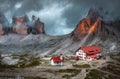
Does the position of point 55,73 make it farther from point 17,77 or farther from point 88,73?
point 17,77

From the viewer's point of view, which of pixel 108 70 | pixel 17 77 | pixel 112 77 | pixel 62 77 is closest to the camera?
pixel 17 77

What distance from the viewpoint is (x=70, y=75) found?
553ft

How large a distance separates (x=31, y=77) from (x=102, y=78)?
A: 40372 millimetres

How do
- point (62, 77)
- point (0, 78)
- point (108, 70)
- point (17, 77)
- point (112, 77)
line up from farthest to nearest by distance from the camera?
point (108, 70) < point (112, 77) < point (62, 77) < point (17, 77) < point (0, 78)

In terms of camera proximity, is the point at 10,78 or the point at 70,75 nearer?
the point at 10,78

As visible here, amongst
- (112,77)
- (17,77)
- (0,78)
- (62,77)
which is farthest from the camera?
(112,77)

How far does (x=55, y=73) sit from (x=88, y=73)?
1970cm

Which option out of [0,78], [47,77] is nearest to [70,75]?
[47,77]

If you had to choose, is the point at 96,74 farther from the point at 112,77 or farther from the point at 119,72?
the point at 119,72

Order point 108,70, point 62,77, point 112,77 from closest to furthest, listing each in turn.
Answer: point 62,77 → point 112,77 → point 108,70

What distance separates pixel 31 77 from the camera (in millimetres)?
154375

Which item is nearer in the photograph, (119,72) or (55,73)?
(55,73)

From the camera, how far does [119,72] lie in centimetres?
19988

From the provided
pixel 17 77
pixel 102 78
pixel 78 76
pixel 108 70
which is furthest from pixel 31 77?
pixel 108 70
